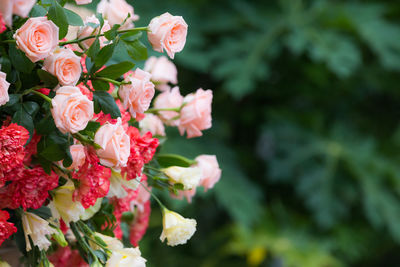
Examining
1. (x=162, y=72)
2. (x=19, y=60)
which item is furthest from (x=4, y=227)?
(x=162, y=72)

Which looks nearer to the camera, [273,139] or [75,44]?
[75,44]

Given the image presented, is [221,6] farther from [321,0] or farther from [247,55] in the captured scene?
[321,0]

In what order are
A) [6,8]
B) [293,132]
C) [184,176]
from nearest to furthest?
[6,8] < [184,176] < [293,132]

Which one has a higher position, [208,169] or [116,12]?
[116,12]

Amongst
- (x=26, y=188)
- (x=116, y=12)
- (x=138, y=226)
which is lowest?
(x=138, y=226)

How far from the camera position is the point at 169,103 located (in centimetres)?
47

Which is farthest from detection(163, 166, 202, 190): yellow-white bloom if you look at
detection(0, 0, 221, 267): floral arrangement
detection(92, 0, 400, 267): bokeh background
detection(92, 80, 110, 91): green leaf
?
detection(92, 0, 400, 267): bokeh background

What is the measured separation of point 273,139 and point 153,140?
1477 mm

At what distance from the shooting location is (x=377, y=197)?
162cm

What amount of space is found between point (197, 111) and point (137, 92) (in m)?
0.09

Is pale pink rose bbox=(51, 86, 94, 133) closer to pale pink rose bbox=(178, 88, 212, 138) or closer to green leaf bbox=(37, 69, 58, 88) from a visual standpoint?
green leaf bbox=(37, 69, 58, 88)

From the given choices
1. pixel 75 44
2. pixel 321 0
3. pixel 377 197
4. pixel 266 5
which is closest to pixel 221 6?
pixel 266 5

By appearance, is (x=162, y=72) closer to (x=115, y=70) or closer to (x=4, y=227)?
(x=115, y=70)

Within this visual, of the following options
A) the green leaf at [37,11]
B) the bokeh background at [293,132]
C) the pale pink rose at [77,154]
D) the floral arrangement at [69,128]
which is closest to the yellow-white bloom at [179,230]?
the floral arrangement at [69,128]
